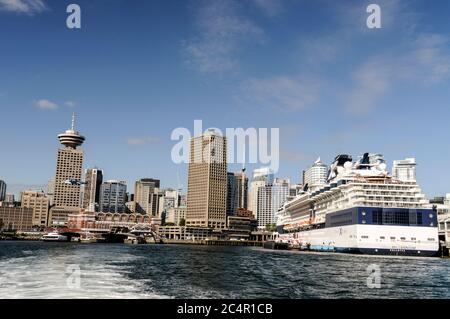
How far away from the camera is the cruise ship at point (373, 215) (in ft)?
306

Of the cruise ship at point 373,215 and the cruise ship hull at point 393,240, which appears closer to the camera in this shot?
the cruise ship hull at point 393,240

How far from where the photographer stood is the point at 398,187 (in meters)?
103

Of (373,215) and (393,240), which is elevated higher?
(373,215)

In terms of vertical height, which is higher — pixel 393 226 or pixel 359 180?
pixel 359 180

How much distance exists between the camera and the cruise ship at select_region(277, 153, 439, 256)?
93.4 metres

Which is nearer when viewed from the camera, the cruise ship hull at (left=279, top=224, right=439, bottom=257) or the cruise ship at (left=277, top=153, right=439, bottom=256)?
the cruise ship hull at (left=279, top=224, right=439, bottom=257)

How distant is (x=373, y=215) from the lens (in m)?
96.2

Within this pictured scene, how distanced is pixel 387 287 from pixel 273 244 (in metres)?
124

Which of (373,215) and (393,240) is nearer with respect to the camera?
(393,240)

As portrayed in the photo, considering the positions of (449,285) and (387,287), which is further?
(449,285)
